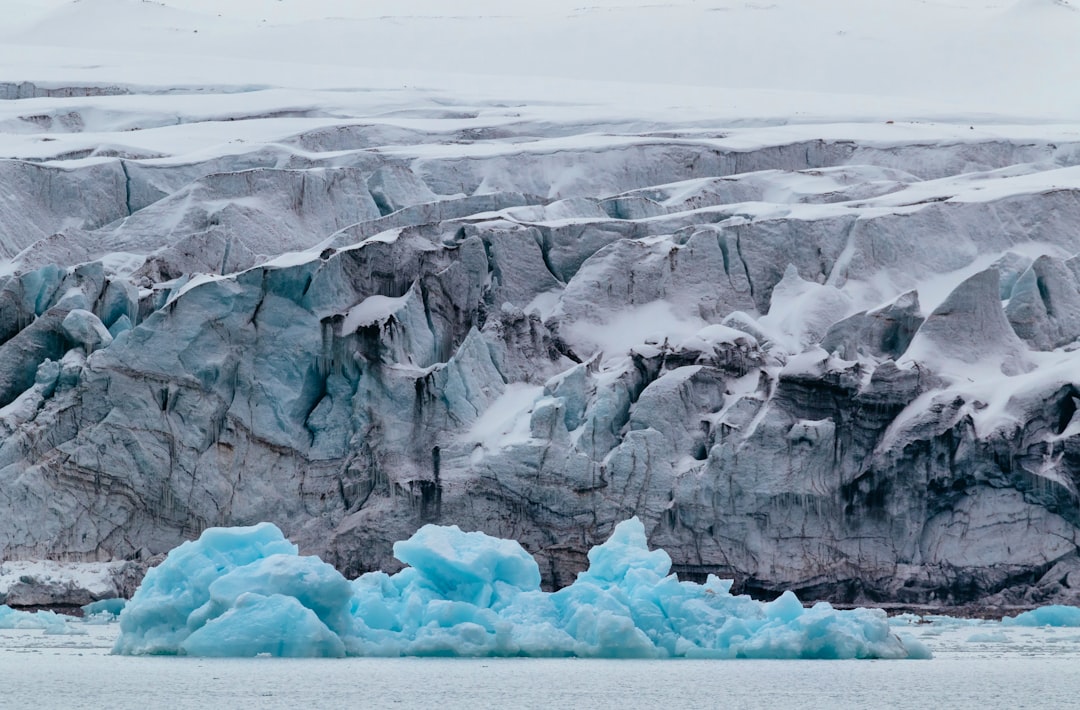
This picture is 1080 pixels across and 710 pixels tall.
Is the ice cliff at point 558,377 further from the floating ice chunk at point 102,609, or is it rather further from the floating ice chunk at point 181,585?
the floating ice chunk at point 181,585

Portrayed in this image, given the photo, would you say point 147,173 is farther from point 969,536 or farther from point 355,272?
point 969,536

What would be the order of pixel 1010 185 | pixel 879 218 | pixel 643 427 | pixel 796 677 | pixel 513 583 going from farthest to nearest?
pixel 1010 185 → pixel 879 218 → pixel 643 427 → pixel 513 583 → pixel 796 677

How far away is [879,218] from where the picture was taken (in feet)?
108

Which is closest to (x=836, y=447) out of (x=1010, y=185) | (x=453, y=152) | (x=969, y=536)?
(x=969, y=536)

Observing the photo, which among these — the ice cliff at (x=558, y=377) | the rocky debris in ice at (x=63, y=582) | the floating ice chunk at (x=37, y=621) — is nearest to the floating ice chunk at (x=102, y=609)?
the rocky debris in ice at (x=63, y=582)

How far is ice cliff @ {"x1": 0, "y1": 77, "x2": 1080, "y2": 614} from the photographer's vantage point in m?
27.1

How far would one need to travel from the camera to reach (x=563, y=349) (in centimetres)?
3095

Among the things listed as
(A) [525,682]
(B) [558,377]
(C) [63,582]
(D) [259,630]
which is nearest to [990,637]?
(B) [558,377]

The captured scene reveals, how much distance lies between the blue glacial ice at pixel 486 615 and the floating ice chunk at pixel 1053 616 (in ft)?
14.7

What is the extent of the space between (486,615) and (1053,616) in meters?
8.92

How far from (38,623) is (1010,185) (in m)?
19.9

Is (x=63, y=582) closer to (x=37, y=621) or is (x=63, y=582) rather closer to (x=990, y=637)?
(x=37, y=621)

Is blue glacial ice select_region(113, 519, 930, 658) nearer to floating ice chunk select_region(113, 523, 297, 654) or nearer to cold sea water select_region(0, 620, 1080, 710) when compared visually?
floating ice chunk select_region(113, 523, 297, 654)

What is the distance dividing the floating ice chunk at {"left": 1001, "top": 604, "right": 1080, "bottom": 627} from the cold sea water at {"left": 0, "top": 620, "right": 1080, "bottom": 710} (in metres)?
1.89
